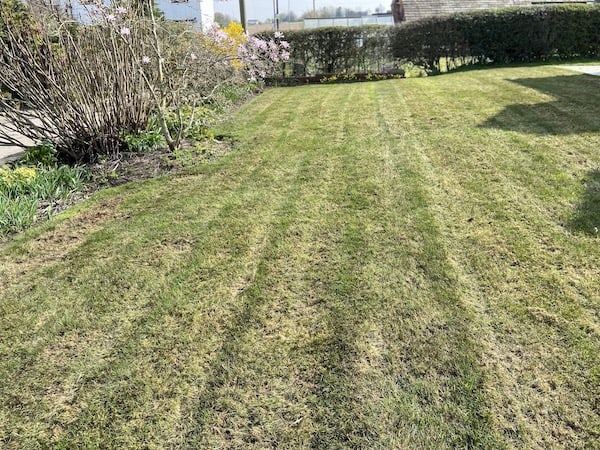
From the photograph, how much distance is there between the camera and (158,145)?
18.6 ft

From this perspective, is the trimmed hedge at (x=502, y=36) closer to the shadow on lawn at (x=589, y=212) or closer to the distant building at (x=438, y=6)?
the distant building at (x=438, y=6)

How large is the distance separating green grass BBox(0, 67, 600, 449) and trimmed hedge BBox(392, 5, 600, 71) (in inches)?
369

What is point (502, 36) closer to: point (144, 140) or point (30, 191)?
point (144, 140)

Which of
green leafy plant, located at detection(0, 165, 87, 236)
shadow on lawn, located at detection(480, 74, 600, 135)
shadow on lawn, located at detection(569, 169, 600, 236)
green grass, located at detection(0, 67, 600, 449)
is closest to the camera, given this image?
green grass, located at detection(0, 67, 600, 449)

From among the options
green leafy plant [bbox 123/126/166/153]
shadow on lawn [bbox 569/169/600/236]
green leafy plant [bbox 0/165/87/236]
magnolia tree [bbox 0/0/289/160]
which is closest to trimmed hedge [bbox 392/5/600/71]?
magnolia tree [bbox 0/0/289/160]

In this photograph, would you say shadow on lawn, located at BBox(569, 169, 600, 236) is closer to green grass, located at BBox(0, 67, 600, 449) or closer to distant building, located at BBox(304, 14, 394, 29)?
green grass, located at BBox(0, 67, 600, 449)

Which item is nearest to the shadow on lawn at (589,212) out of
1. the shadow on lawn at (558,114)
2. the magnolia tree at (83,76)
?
the shadow on lawn at (558,114)

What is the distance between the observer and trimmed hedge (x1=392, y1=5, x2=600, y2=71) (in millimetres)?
12539

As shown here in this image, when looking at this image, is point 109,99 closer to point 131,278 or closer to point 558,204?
point 131,278

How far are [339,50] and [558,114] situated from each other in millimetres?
8704

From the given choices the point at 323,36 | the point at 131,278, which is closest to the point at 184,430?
the point at 131,278

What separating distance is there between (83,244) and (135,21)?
10.2 feet

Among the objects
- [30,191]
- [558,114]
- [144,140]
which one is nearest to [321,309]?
[30,191]

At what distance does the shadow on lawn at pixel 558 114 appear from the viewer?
523cm
